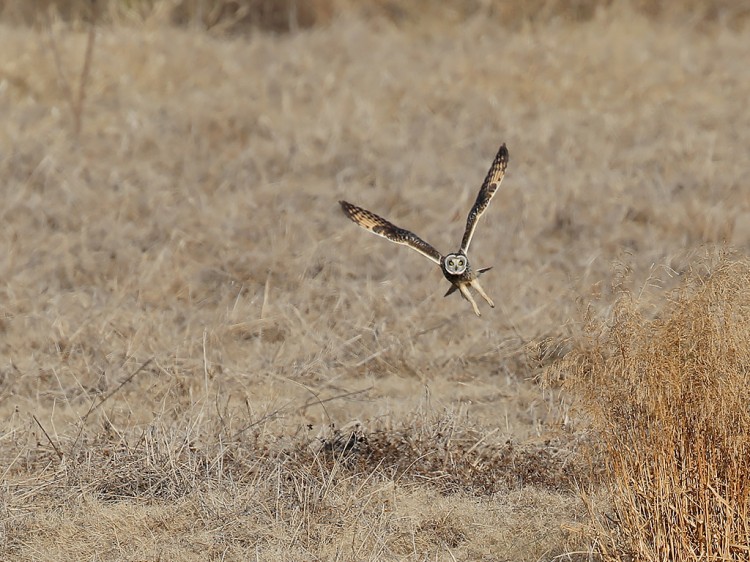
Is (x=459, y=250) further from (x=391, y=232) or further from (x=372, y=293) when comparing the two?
(x=372, y=293)

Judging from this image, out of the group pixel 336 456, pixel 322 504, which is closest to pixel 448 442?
pixel 336 456

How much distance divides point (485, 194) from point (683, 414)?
0.97 meters

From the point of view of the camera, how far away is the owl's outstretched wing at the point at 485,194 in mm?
3795

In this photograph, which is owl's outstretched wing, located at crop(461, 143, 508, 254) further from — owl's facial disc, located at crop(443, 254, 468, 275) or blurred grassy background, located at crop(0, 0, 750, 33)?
blurred grassy background, located at crop(0, 0, 750, 33)

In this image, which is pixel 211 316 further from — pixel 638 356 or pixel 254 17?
pixel 254 17

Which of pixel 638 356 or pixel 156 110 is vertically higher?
pixel 638 356

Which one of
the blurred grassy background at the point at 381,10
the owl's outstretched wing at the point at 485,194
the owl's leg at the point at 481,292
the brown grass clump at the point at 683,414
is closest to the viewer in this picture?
the brown grass clump at the point at 683,414

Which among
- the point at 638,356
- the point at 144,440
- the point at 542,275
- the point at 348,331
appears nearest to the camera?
the point at 638,356

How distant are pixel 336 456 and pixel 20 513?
1.25 meters

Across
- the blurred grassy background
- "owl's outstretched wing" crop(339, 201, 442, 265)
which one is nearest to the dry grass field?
the blurred grassy background

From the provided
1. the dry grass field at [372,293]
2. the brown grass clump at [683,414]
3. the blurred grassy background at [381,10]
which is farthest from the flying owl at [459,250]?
the blurred grassy background at [381,10]

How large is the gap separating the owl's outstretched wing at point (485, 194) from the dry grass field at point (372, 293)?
1.34ft

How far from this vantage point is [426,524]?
4402 millimetres

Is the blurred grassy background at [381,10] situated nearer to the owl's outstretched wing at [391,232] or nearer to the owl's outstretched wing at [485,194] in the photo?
the owl's outstretched wing at [485,194]
